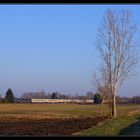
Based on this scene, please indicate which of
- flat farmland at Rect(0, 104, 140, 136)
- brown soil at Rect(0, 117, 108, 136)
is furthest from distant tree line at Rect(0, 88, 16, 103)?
brown soil at Rect(0, 117, 108, 136)

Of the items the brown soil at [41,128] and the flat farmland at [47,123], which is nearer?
the brown soil at [41,128]

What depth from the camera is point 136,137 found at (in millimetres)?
2025

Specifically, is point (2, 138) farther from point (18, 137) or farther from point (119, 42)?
point (119, 42)

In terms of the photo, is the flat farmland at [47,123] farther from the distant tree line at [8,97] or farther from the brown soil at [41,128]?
the distant tree line at [8,97]

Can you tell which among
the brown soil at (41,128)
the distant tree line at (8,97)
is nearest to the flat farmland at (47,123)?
the brown soil at (41,128)

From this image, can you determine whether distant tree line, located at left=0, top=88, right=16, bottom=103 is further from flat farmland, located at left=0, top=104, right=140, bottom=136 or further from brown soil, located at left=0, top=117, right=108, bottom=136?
brown soil, located at left=0, top=117, right=108, bottom=136

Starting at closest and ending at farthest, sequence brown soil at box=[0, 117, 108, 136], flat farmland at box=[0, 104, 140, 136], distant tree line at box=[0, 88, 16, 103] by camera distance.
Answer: brown soil at box=[0, 117, 108, 136] < flat farmland at box=[0, 104, 140, 136] < distant tree line at box=[0, 88, 16, 103]

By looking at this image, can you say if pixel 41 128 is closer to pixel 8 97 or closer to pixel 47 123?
pixel 47 123

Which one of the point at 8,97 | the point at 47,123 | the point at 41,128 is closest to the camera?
the point at 41,128

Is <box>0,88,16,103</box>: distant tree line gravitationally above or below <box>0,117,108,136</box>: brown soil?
above

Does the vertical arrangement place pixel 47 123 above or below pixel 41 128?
above

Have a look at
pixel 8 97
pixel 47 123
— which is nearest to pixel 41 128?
pixel 47 123
